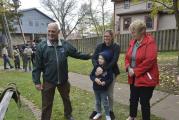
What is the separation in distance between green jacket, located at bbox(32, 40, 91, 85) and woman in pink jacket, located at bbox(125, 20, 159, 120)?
1.22 m

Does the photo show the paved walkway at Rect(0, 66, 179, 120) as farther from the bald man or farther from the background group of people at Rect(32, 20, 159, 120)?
the bald man

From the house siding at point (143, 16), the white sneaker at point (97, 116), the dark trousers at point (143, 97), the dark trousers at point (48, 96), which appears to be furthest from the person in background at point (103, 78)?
the house siding at point (143, 16)

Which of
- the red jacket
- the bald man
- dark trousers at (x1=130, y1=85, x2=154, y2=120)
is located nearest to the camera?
the red jacket

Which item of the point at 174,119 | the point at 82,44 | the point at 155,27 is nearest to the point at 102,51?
the point at 174,119

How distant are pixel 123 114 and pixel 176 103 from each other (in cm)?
154

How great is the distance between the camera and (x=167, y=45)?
22.9 m

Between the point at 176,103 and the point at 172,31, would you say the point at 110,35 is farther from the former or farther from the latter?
the point at 172,31

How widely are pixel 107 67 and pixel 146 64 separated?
0.79m

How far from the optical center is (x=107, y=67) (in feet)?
19.1

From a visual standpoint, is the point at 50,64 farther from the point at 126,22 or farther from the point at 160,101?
the point at 126,22

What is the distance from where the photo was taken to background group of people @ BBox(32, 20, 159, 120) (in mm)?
5449

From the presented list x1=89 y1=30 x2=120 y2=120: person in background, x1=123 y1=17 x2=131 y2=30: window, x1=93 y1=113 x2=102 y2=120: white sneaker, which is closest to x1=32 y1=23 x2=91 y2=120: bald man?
x1=89 y1=30 x2=120 y2=120: person in background

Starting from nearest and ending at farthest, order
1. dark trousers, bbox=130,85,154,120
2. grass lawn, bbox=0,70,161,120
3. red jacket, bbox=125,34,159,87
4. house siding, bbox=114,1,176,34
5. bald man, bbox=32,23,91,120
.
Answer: red jacket, bbox=125,34,159,87, dark trousers, bbox=130,85,154,120, bald man, bbox=32,23,91,120, grass lawn, bbox=0,70,161,120, house siding, bbox=114,1,176,34

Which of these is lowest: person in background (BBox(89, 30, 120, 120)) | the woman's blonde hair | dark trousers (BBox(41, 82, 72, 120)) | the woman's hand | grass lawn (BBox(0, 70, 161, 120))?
grass lawn (BBox(0, 70, 161, 120))
